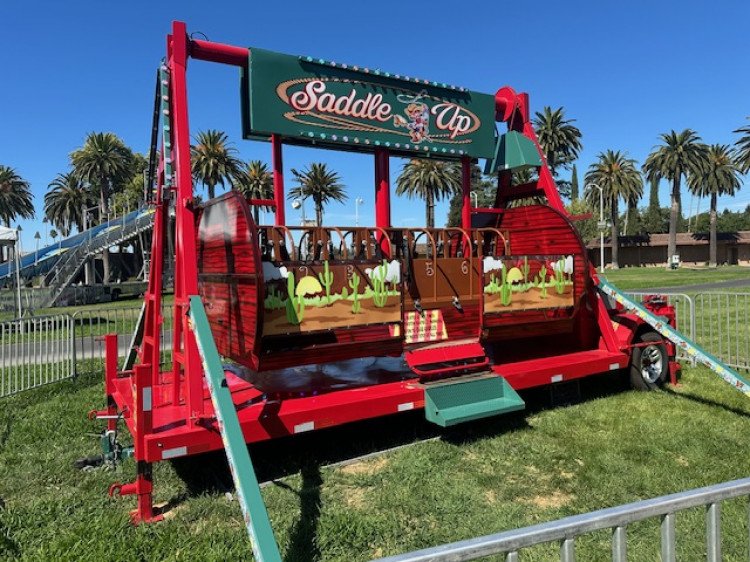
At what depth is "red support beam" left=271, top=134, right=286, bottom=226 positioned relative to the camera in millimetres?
5559

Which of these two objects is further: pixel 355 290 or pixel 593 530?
pixel 355 290

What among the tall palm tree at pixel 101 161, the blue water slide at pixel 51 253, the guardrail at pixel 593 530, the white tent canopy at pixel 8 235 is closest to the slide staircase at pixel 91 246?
the blue water slide at pixel 51 253

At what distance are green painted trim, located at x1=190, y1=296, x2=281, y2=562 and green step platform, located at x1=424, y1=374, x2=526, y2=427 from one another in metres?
2.17

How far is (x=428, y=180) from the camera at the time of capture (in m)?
53.8

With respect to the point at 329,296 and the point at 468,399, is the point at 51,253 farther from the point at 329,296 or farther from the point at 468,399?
the point at 468,399

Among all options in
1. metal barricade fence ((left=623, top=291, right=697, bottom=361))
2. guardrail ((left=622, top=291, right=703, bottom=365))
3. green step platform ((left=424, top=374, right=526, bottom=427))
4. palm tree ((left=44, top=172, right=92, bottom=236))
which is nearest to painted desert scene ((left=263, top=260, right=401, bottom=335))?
green step platform ((left=424, top=374, right=526, bottom=427))

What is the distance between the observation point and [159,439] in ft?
12.8

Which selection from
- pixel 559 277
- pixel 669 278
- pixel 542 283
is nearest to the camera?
pixel 542 283

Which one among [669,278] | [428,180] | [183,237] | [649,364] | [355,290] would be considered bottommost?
[649,364]

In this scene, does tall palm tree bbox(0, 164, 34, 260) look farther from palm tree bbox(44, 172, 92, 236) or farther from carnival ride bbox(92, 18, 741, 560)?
carnival ride bbox(92, 18, 741, 560)

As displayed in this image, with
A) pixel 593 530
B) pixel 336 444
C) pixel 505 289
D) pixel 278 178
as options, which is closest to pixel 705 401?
pixel 505 289

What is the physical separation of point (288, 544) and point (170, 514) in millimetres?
1092

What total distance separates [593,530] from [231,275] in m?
3.74

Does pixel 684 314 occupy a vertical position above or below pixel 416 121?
below
